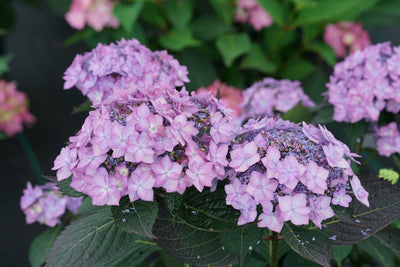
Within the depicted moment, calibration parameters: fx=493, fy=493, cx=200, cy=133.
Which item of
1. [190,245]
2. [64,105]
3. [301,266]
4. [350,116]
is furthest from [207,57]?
[190,245]

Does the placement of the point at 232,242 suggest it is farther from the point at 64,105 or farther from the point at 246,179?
the point at 64,105

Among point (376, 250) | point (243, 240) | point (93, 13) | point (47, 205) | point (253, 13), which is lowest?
point (376, 250)

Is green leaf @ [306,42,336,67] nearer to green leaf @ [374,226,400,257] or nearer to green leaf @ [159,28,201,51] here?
green leaf @ [159,28,201,51]

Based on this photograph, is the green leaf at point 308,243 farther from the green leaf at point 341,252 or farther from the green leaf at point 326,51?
the green leaf at point 326,51

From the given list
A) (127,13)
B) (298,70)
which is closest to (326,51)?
(298,70)

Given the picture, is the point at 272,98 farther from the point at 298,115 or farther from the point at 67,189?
the point at 67,189

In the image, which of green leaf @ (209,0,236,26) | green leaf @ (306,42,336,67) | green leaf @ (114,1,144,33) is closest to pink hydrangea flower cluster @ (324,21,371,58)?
green leaf @ (306,42,336,67)
